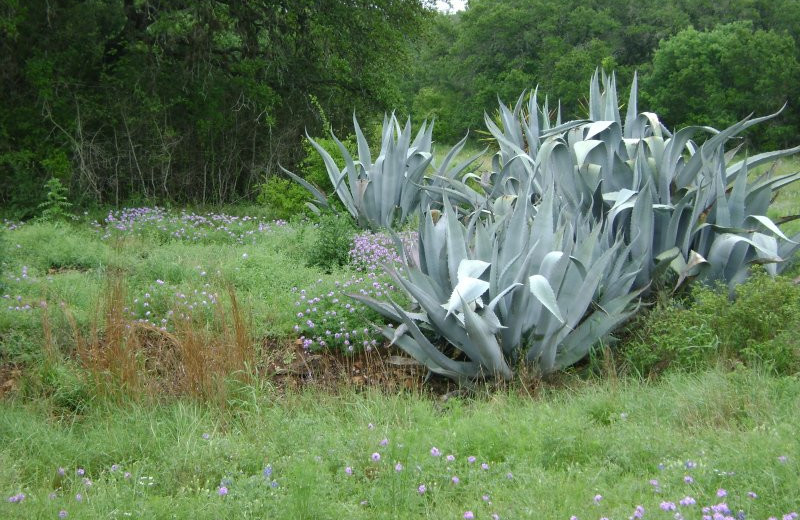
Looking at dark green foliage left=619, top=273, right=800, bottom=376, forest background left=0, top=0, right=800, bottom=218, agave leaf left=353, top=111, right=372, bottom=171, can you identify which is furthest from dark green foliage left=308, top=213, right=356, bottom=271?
forest background left=0, top=0, right=800, bottom=218

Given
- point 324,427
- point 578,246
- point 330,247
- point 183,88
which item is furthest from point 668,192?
point 183,88

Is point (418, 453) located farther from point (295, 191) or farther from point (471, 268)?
point (295, 191)

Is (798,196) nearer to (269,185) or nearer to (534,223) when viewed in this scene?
(269,185)

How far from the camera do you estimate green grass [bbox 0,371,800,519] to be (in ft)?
9.27

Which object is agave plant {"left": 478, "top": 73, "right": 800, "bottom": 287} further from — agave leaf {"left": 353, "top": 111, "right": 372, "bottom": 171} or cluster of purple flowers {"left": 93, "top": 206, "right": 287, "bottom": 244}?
cluster of purple flowers {"left": 93, "top": 206, "right": 287, "bottom": 244}

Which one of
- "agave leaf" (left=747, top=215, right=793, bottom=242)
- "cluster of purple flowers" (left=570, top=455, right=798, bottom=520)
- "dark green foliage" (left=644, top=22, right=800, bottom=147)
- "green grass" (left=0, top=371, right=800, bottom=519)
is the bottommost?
"green grass" (left=0, top=371, right=800, bottom=519)

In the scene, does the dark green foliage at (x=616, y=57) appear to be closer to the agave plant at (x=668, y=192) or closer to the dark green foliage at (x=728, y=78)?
the dark green foliage at (x=728, y=78)

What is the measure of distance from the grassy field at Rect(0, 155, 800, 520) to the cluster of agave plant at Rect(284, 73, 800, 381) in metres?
0.30

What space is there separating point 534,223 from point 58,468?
2819mm

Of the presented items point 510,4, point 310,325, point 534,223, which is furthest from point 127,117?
point 510,4

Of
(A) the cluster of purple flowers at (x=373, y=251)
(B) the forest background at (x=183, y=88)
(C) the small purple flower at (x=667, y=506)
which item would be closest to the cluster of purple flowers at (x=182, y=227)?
(A) the cluster of purple flowers at (x=373, y=251)

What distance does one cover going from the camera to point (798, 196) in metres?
12.9

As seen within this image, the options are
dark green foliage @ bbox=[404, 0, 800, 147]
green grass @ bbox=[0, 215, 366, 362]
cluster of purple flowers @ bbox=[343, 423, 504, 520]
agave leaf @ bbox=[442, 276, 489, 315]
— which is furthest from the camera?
dark green foliage @ bbox=[404, 0, 800, 147]

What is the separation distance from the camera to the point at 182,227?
915 centimetres
